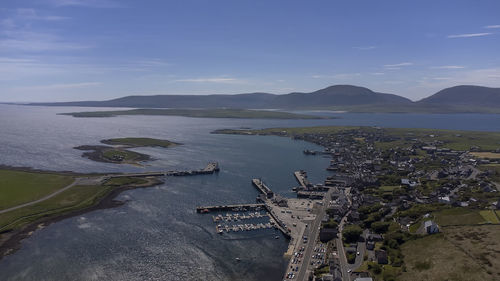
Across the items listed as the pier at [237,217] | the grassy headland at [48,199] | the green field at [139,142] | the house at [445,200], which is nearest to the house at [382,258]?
the pier at [237,217]

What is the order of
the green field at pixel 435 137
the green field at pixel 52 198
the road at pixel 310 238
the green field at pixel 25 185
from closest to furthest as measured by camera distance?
the road at pixel 310 238, the green field at pixel 52 198, the green field at pixel 25 185, the green field at pixel 435 137

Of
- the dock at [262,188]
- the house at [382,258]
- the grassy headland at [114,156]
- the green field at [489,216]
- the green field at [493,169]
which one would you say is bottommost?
the house at [382,258]

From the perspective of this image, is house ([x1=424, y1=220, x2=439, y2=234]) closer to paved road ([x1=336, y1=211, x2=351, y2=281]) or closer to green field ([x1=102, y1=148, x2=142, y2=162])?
paved road ([x1=336, y1=211, x2=351, y2=281])

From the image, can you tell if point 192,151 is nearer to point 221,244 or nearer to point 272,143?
point 272,143

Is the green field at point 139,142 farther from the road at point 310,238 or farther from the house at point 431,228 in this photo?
the house at point 431,228

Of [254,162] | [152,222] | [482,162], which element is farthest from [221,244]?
[482,162]

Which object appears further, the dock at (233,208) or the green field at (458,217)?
the dock at (233,208)

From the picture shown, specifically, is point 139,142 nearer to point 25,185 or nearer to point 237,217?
point 25,185
